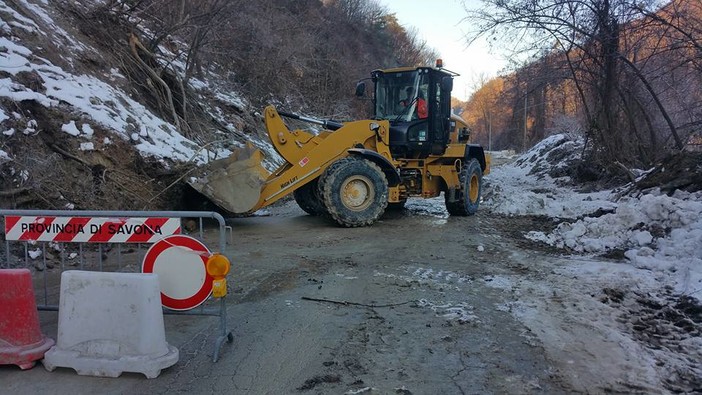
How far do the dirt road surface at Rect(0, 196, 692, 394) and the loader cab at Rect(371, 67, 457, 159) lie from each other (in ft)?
12.1

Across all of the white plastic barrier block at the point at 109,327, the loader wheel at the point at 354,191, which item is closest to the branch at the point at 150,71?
the loader wheel at the point at 354,191

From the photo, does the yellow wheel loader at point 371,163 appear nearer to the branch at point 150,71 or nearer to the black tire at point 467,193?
the black tire at point 467,193

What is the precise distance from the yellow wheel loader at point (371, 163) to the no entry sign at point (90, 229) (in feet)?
15.4

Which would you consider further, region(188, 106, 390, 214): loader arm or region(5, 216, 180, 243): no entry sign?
region(188, 106, 390, 214): loader arm

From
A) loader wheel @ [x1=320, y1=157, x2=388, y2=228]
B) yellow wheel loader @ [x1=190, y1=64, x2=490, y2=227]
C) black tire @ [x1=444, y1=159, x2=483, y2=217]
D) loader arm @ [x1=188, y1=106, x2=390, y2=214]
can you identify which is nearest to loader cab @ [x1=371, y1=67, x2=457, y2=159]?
yellow wheel loader @ [x1=190, y1=64, x2=490, y2=227]

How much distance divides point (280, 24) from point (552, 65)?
13019mm

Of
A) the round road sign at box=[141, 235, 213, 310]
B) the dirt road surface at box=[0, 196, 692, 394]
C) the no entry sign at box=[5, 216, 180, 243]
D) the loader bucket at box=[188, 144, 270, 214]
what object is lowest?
the dirt road surface at box=[0, 196, 692, 394]

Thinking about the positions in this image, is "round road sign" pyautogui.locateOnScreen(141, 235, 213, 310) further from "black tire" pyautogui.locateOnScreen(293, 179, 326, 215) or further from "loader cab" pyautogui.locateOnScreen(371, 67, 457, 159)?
"loader cab" pyautogui.locateOnScreen(371, 67, 457, 159)

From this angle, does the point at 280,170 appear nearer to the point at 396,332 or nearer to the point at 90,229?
the point at 90,229

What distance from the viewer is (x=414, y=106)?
36.7ft

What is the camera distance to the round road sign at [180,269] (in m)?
4.22

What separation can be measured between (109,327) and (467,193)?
9321mm

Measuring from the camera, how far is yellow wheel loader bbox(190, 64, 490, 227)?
9.27 m

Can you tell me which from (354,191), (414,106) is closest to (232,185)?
(354,191)
